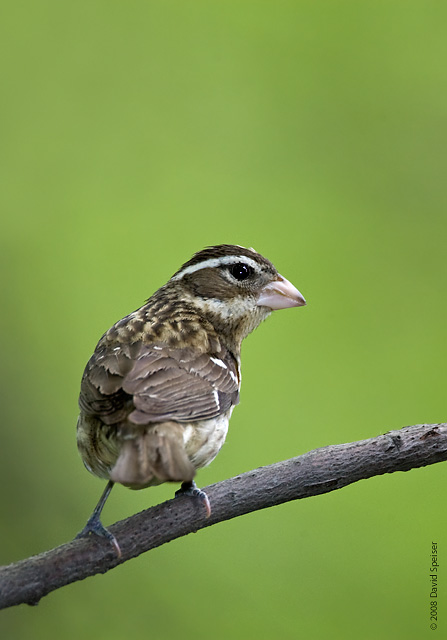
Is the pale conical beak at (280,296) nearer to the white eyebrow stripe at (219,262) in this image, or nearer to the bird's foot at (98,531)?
the white eyebrow stripe at (219,262)

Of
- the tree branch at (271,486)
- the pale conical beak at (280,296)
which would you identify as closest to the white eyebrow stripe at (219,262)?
the pale conical beak at (280,296)

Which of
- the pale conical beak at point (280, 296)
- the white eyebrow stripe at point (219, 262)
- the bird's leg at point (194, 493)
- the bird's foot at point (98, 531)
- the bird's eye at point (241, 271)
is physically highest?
the white eyebrow stripe at point (219, 262)

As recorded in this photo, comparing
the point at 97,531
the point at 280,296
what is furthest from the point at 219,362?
the point at 97,531

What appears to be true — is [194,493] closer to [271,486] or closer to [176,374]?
[271,486]

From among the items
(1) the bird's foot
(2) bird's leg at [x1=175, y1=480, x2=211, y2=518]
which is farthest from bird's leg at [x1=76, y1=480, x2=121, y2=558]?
(2) bird's leg at [x1=175, y1=480, x2=211, y2=518]

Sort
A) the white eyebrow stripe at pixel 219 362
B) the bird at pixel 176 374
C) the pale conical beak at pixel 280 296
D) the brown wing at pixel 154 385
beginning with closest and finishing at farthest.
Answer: the bird at pixel 176 374 < the brown wing at pixel 154 385 < the white eyebrow stripe at pixel 219 362 < the pale conical beak at pixel 280 296

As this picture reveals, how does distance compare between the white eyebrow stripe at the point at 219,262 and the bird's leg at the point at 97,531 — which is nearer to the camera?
the bird's leg at the point at 97,531

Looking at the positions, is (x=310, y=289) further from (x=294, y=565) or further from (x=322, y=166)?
(x=294, y=565)
